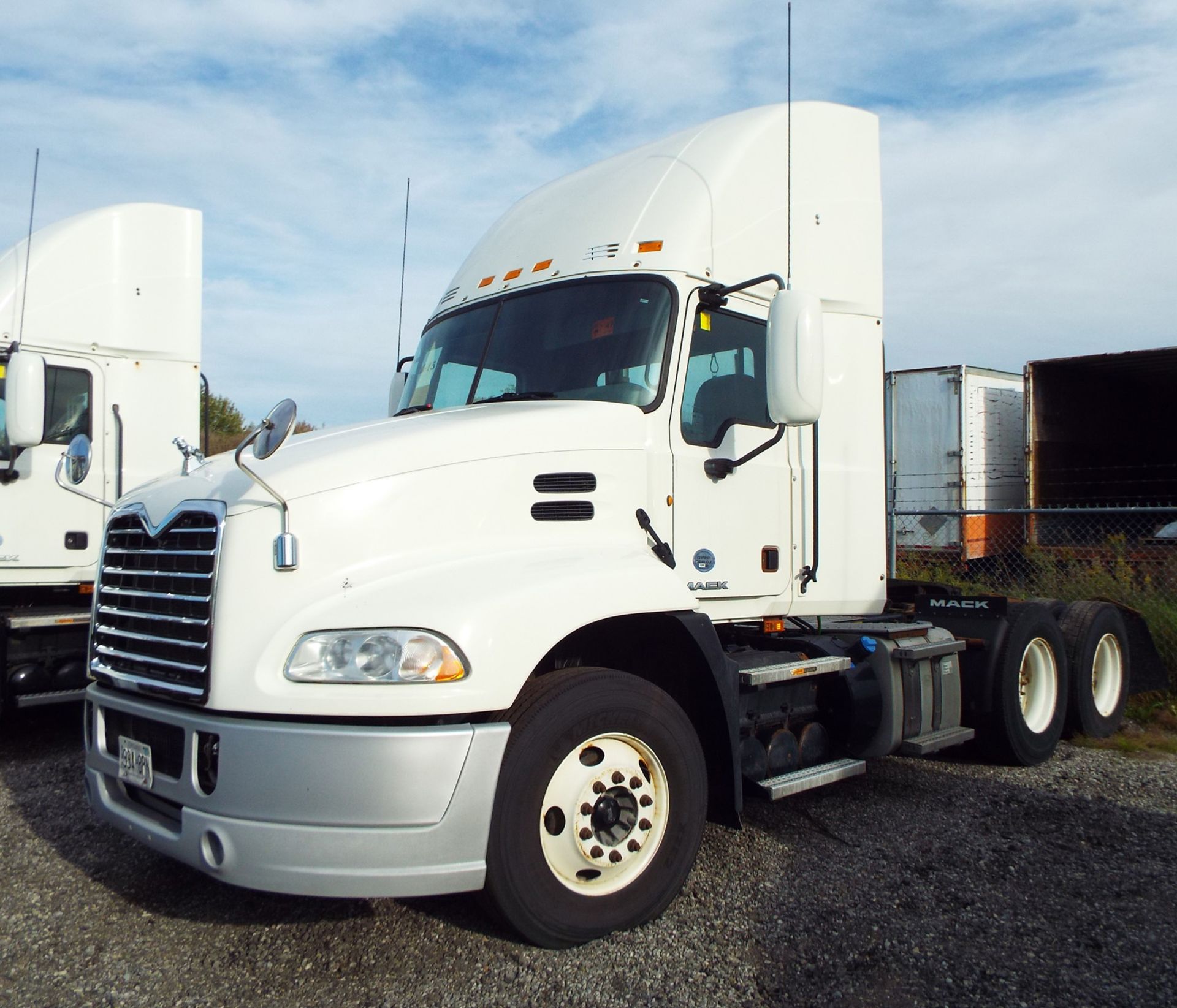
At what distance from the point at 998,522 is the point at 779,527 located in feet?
32.8

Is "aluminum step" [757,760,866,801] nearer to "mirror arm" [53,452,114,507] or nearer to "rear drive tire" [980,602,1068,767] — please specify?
"rear drive tire" [980,602,1068,767]

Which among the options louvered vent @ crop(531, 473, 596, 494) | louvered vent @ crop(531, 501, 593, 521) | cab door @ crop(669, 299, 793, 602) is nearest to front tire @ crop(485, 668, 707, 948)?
louvered vent @ crop(531, 501, 593, 521)

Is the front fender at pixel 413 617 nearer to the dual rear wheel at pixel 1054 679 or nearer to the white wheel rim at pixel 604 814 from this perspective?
the white wheel rim at pixel 604 814

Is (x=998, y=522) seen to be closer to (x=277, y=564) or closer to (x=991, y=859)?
(x=991, y=859)

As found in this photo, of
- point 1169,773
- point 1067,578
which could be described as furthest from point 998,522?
point 1169,773

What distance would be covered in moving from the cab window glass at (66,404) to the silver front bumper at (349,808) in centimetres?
490

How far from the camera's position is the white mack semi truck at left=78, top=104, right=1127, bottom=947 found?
355 centimetres

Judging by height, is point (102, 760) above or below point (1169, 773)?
above

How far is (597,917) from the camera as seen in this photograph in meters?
3.92

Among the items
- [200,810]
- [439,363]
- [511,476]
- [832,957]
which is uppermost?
[439,363]

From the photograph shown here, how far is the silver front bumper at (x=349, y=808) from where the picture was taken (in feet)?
11.4

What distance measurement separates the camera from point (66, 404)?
7.70m

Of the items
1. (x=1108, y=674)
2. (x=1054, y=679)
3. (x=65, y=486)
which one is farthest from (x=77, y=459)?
(x=1108, y=674)

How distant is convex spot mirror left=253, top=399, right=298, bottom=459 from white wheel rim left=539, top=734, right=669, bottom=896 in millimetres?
1532
